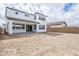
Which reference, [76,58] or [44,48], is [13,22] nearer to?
[44,48]

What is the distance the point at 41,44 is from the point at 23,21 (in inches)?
26.9

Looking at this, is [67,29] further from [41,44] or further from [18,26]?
[18,26]

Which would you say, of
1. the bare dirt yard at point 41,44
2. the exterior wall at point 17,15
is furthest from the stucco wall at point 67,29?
the exterior wall at point 17,15

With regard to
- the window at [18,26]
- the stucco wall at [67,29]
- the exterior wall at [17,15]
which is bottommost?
the stucco wall at [67,29]

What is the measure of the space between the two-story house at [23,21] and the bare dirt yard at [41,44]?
149 mm

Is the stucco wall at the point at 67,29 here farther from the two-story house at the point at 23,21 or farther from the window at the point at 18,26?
the window at the point at 18,26

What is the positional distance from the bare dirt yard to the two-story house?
15 cm

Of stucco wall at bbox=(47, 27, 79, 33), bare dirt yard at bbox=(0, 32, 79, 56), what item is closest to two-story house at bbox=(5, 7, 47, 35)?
bare dirt yard at bbox=(0, 32, 79, 56)

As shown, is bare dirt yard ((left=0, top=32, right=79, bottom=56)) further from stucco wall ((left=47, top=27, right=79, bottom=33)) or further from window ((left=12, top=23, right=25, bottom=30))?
window ((left=12, top=23, right=25, bottom=30))

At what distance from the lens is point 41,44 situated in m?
2.92

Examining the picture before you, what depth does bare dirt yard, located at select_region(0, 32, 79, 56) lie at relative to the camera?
2.74 meters

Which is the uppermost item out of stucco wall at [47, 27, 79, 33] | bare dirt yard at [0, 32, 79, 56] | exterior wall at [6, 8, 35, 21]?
exterior wall at [6, 8, 35, 21]

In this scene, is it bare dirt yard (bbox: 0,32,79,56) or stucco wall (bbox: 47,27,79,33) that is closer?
bare dirt yard (bbox: 0,32,79,56)

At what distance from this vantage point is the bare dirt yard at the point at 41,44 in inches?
108
